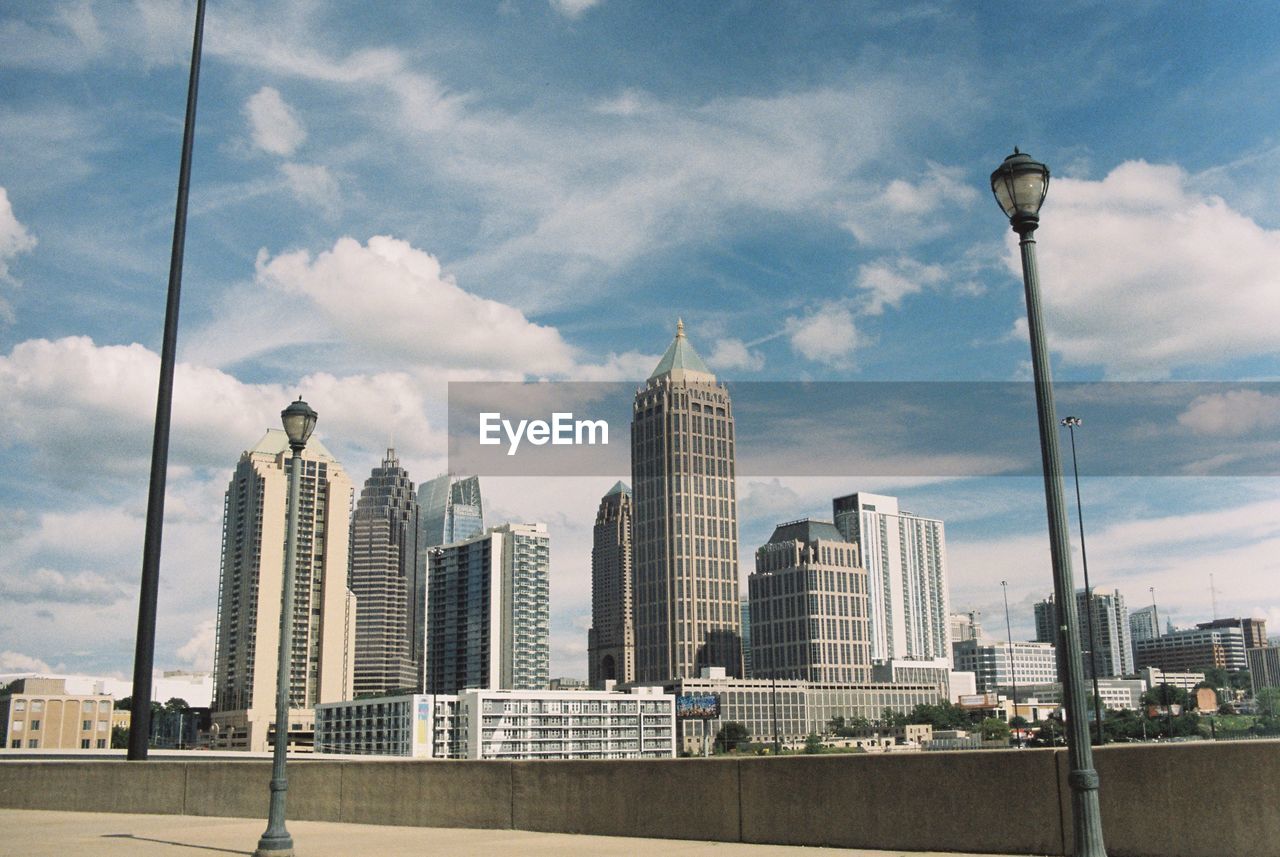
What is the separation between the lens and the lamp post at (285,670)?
15.8 m

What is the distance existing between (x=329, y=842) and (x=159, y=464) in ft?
41.0

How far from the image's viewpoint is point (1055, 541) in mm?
10977

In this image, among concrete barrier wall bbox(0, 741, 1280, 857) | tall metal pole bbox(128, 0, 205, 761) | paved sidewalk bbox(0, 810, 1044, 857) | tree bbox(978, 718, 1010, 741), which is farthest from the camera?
tree bbox(978, 718, 1010, 741)

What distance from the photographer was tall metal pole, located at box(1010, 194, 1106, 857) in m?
10.5

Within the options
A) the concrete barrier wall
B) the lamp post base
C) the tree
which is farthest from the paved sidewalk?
the tree

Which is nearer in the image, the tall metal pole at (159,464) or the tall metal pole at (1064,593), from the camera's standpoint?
the tall metal pole at (1064,593)

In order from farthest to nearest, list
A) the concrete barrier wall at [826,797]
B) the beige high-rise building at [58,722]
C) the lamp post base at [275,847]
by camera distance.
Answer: the beige high-rise building at [58,722]
the lamp post base at [275,847]
the concrete barrier wall at [826,797]

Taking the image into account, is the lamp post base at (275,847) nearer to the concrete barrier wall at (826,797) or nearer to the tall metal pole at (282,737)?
the tall metal pole at (282,737)

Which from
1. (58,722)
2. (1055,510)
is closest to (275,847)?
(1055,510)

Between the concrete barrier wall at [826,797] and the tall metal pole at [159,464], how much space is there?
108 inches

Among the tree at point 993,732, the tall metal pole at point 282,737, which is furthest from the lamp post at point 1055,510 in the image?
the tree at point 993,732

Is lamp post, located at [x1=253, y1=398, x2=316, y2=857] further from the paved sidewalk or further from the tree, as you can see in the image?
the tree

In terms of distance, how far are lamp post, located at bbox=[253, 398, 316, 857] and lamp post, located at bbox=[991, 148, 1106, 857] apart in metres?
10.2

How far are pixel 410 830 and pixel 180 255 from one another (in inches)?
616
